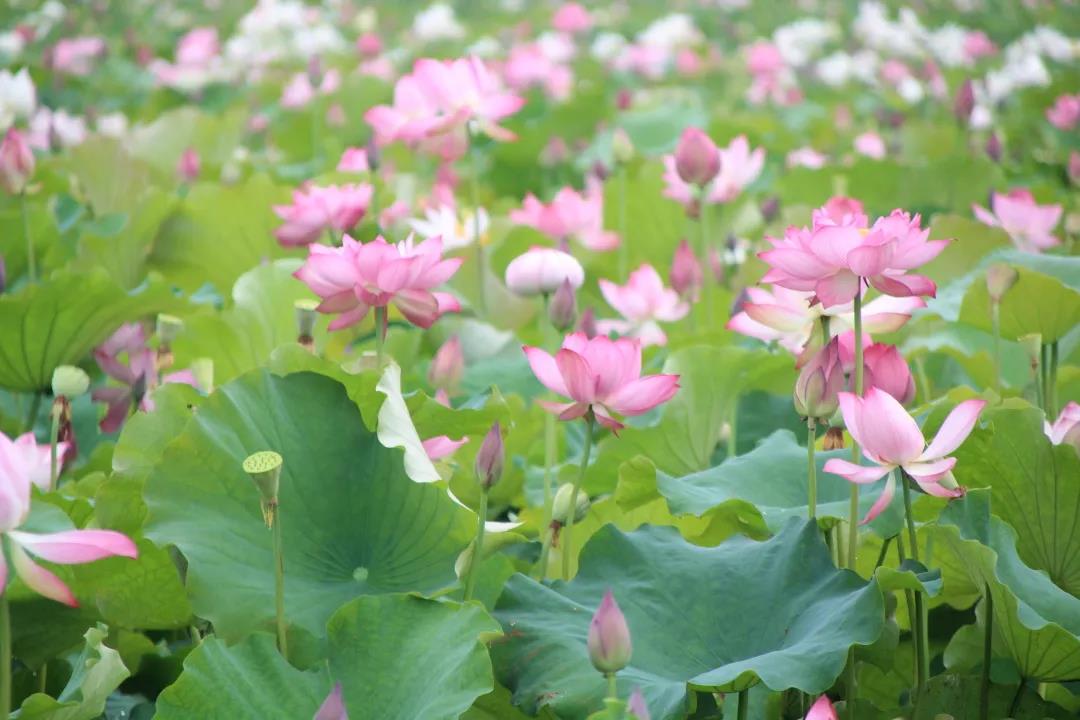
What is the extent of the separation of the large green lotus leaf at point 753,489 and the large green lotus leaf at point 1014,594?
0.29 ft

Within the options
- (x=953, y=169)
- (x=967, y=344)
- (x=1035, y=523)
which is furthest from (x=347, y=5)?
(x=1035, y=523)

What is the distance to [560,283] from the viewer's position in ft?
4.06

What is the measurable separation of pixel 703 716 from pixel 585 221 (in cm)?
112

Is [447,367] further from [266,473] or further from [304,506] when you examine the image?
[266,473]

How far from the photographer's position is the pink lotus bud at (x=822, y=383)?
86 centimetres

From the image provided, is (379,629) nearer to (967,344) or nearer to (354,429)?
(354,429)

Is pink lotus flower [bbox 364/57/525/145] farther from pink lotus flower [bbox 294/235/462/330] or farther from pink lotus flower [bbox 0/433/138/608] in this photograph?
pink lotus flower [bbox 0/433/138/608]

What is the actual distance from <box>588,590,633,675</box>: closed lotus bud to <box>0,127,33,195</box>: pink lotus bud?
114 centimetres

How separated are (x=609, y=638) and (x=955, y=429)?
283 mm

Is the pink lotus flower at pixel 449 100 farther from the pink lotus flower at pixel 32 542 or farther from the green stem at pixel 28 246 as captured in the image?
the pink lotus flower at pixel 32 542

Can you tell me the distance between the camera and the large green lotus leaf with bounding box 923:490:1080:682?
82 cm

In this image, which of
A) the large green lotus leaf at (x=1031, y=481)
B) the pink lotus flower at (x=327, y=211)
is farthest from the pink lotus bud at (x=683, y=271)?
the large green lotus leaf at (x=1031, y=481)

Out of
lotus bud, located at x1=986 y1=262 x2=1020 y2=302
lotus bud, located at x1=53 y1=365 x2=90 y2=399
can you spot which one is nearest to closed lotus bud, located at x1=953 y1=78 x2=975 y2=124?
lotus bud, located at x1=986 y1=262 x2=1020 y2=302

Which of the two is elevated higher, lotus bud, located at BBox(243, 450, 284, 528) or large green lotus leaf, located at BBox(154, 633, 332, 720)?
lotus bud, located at BBox(243, 450, 284, 528)
